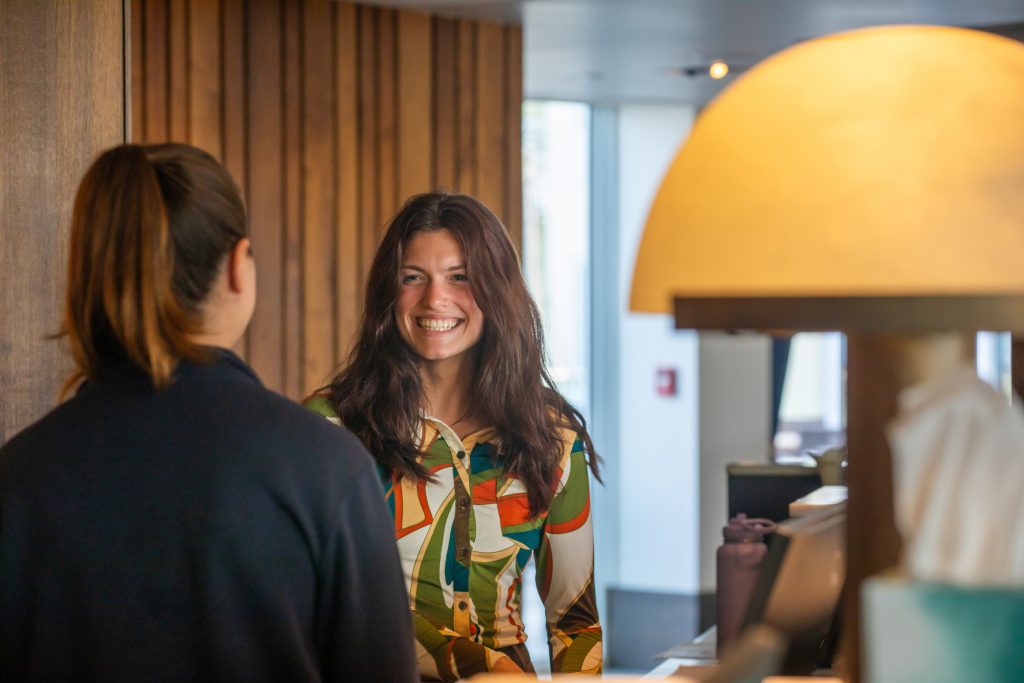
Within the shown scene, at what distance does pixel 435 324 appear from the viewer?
2547 millimetres

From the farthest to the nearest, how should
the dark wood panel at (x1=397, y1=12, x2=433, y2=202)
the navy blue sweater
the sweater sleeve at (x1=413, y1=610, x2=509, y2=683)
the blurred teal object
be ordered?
1. the dark wood panel at (x1=397, y1=12, x2=433, y2=202)
2. the sweater sleeve at (x1=413, y1=610, x2=509, y2=683)
3. the navy blue sweater
4. the blurred teal object

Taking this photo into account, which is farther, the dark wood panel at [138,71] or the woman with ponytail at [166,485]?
the dark wood panel at [138,71]

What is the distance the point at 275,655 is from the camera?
1.47 metres

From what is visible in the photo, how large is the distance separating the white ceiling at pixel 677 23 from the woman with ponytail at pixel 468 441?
260cm

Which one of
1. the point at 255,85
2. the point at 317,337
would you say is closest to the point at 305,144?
the point at 255,85

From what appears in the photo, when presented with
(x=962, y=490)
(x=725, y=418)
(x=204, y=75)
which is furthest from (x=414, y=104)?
(x=962, y=490)

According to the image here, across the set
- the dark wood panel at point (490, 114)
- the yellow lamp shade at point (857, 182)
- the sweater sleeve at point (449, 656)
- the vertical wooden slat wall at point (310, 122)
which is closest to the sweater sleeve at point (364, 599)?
the yellow lamp shade at point (857, 182)

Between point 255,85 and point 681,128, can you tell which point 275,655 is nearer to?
point 255,85

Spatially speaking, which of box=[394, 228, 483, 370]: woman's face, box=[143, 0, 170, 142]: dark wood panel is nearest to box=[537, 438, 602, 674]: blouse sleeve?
box=[394, 228, 483, 370]: woman's face

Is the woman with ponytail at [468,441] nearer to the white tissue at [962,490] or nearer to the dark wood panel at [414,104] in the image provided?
the white tissue at [962,490]

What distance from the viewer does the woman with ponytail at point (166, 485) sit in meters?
1.42

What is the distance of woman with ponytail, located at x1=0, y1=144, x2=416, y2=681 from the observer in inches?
55.8

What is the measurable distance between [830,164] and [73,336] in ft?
3.09

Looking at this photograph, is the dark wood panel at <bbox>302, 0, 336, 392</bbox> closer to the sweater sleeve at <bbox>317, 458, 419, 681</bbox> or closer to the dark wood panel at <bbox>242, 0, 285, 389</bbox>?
the dark wood panel at <bbox>242, 0, 285, 389</bbox>
